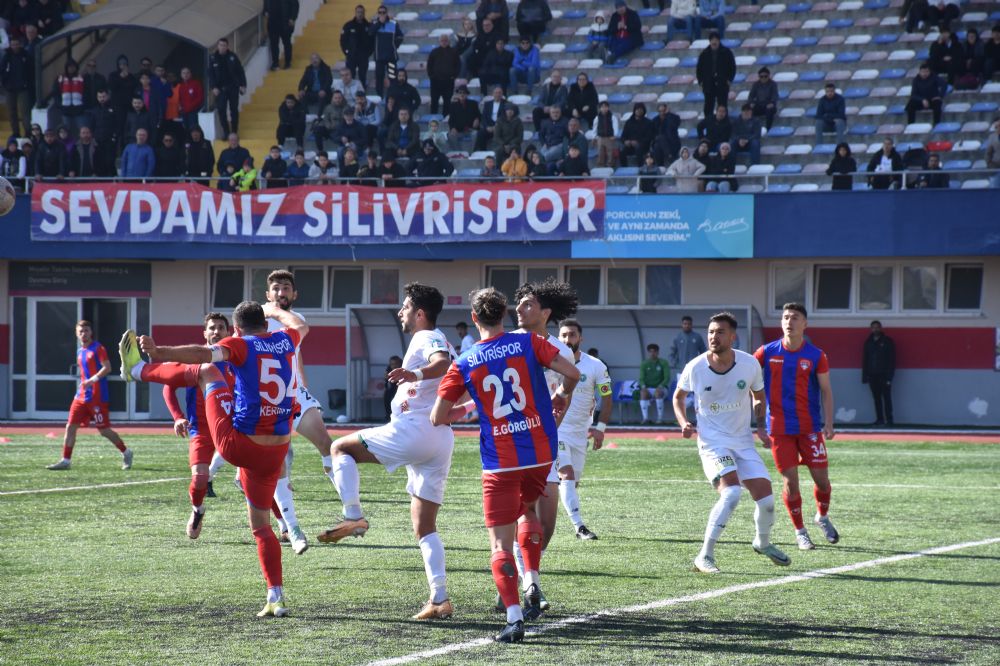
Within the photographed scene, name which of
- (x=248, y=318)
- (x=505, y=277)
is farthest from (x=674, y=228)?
(x=248, y=318)

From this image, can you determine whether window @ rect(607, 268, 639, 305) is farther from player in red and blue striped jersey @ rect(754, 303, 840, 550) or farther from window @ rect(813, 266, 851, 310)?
player in red and blue striped jersey @ rect(754, 303, 840, 550)

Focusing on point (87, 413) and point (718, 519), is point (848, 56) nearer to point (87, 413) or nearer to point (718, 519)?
point (87, 413)

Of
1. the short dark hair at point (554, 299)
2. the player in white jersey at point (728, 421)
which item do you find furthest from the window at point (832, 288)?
the short dark hair at point (554, 299)

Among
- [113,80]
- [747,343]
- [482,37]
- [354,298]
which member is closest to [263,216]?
[354,298]

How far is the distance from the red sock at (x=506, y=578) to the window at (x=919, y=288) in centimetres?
2206

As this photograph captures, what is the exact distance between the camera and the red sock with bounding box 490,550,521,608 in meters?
7.64

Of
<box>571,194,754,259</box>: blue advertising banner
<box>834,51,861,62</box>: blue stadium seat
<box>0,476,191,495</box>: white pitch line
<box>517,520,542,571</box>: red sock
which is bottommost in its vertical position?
<box>0,476,191,495</box>: white pitch line

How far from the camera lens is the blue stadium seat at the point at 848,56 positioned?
1257 inches

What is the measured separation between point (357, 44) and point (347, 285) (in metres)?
5.80

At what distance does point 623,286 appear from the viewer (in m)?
29.4

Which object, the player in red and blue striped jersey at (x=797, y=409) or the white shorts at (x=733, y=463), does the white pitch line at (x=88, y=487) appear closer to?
the player in red and blue striped jersey at (x=797, y=409)

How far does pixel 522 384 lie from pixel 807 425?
4.72 m

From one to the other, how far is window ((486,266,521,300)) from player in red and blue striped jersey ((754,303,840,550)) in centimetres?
1791

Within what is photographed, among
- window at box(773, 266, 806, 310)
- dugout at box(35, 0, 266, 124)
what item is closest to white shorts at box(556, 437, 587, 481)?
window at box(773, 266, 806, 310)
